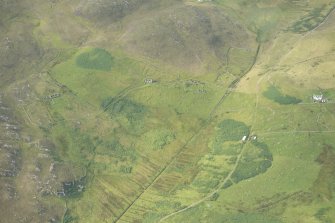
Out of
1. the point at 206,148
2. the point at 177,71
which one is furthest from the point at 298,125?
the point at 177,71

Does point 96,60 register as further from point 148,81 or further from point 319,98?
point 319,98

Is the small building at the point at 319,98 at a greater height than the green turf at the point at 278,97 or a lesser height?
greater

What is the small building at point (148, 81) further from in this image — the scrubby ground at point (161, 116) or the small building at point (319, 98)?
the small building at point (319, 98)

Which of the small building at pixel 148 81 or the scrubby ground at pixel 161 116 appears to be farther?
the small building at pixel 148 81

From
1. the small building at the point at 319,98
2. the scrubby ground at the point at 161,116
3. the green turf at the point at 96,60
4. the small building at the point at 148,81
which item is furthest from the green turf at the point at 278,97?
the green turf at the point at 96,60

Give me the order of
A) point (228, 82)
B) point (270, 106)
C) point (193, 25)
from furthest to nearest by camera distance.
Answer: point (193, 25), point (228, 82), point (270, 106)

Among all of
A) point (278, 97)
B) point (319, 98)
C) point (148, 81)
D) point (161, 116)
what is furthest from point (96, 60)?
point (319, 98)

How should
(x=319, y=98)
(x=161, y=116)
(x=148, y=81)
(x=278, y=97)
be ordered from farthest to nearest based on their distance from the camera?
(x=148, y=81)
(x=278, y=97)
(x=161, y=116)
(x=319, y=98)

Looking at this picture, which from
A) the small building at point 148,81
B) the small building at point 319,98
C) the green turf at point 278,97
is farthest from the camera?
the small building at point 148,81

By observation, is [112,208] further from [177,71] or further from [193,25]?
[193,25]
